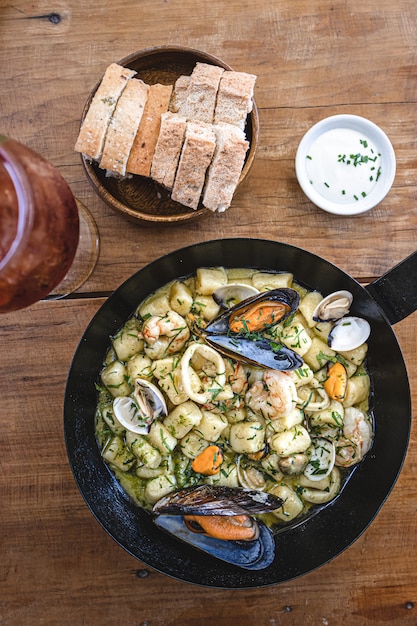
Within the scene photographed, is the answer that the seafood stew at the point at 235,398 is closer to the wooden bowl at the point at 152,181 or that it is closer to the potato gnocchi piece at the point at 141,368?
the potato gnocchi piece at the point at 141,368

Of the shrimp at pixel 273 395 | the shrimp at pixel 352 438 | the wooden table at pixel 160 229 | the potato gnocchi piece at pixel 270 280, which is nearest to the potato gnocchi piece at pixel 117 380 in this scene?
the wooden table at pixel 160 229

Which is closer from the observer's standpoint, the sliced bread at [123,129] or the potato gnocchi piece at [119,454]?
the sliced bread at [123,129]

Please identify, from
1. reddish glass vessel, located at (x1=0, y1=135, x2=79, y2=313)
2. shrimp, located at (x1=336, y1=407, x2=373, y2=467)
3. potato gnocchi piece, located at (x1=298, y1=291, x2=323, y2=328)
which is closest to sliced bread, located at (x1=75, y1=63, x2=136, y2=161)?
reddish glass vessel, located at (x1=0, y1=135, x2=79, y2=313)

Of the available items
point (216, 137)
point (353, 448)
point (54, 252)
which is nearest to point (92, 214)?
point (216, 137)

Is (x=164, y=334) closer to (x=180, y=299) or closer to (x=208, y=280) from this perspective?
(x=180, y=299)

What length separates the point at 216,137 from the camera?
187cm

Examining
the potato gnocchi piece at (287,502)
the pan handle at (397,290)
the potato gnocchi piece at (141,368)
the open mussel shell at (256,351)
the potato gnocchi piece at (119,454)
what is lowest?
the potato gnocchi piece at (287,502)

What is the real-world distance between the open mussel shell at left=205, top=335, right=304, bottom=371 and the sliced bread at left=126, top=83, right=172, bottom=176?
63 centimetres

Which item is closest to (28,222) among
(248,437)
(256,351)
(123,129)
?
(123,129)

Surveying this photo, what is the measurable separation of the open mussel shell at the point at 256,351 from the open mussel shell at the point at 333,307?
0.61 feet

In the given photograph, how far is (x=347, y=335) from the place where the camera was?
6.49 feet

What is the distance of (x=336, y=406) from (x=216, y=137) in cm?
100

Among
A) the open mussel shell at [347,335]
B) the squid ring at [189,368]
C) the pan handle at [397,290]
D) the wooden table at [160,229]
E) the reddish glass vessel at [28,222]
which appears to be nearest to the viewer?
the reddish glass vessel at [28,222]

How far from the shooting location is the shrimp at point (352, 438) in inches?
78.6
